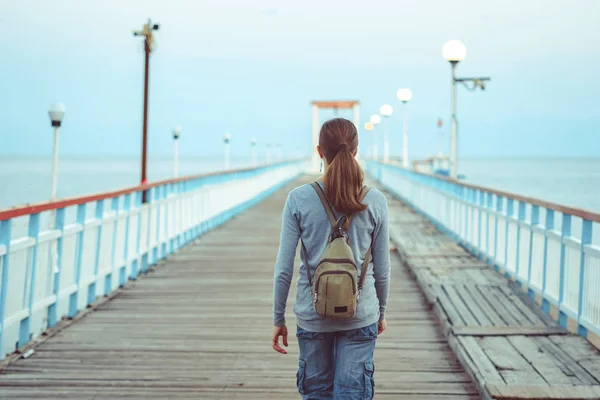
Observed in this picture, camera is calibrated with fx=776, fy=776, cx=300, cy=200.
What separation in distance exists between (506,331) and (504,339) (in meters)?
0.21

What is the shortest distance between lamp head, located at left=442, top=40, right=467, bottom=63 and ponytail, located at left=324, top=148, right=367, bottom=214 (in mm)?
10077

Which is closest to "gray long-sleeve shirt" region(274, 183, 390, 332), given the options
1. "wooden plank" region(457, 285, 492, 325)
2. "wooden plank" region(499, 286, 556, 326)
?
"wooden plank" region(457, 285, 492, 325)

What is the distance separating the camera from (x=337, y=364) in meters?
2.74

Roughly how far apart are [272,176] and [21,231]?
73.0 ft

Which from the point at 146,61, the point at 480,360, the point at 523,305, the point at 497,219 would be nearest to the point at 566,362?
the point at 480,360

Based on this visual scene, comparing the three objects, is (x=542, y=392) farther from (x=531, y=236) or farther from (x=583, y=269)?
(x=531, y=236)

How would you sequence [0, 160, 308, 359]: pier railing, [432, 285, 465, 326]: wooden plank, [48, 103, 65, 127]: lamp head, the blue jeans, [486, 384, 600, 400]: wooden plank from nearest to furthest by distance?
1. the blue jeans
2. [486, 384, 600, 400]: wooden plank
3. [0, 160, 308, 359]: pier railing
4. [432, 285, 465, 326]: wooden plank
5. [48, 103, 65, 127]: lamp head

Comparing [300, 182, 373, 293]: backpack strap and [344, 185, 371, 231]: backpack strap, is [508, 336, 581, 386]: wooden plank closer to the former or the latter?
[300, 182, 373, 293]: backpack strap

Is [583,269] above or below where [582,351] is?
above

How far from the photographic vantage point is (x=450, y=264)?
9.09 m

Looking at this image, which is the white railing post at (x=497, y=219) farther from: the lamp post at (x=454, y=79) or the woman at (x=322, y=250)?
the woman at (x=322, y=250)

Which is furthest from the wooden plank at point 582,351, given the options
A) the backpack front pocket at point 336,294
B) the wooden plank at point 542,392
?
the backpack front pocket at point 336,294

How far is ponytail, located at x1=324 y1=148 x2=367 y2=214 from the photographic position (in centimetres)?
261

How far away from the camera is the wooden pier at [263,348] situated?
175 inches
